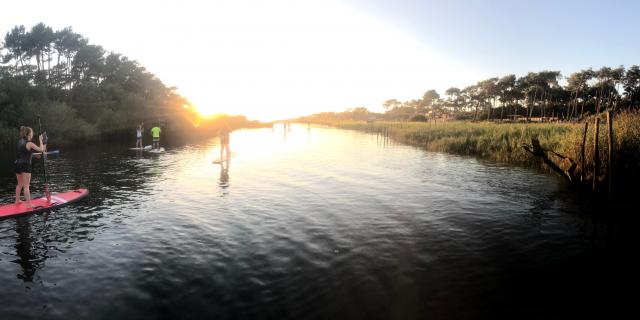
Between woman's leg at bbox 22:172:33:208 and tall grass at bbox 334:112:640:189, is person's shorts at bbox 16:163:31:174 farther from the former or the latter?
tall grass at bbox 334:112:640:189

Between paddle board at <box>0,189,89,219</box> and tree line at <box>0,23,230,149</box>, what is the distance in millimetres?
27679

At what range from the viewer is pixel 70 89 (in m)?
55.5

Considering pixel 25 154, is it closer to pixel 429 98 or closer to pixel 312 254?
pixel 312 254

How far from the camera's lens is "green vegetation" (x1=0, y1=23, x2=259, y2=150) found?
39.3m

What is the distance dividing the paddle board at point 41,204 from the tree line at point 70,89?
2768cm

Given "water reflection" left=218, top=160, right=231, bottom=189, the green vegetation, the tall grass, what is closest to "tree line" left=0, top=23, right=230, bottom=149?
the green vegetation

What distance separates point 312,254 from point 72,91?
5913cm

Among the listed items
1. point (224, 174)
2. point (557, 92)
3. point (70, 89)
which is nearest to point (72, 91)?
point (70, 89)

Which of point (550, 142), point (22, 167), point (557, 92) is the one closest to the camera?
point (22, 167)

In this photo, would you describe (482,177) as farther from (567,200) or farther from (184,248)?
(184,248)

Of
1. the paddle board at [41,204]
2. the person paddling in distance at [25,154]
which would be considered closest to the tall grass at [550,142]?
the paddle board at [41,204]

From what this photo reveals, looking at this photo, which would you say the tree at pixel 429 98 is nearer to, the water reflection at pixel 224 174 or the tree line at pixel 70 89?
the tree line at pixel 70 89

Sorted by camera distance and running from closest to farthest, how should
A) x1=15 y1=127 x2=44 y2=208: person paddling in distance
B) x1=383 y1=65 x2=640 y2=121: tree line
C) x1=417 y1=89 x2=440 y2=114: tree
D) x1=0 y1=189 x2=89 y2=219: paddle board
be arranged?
x1=15 y1=127 x2=44 y2=208: person paddling in distance → x1=0 y1=189 x2=89 y2=219: paddle board → x1=383 y1=65 x2=640 y2=121: tree line → x1=417 y1=89 x2=440 y2=114: tree

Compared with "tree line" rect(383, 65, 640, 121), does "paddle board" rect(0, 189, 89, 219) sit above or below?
below
